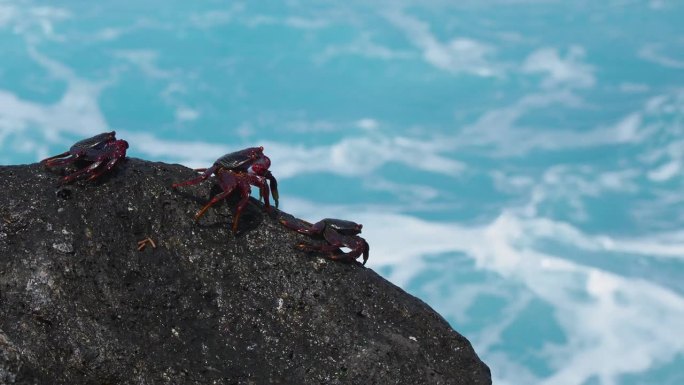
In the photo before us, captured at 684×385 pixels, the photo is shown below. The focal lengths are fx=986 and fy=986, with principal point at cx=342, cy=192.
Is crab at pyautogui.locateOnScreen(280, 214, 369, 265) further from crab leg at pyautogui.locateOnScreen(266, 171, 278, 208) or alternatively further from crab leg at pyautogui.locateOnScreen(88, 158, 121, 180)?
crab leg at pyautogui.locateOnScreen(88, 158, 121, 180)

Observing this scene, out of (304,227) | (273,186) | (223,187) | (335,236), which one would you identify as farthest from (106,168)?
(335,236)

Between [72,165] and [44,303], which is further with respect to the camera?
[72,165]

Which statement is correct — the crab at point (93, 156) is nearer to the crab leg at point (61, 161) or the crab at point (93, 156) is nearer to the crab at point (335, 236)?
the crab leg at point (61, 161)

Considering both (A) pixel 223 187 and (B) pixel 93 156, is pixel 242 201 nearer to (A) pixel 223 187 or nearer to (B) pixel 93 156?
(A) pixel 223 187

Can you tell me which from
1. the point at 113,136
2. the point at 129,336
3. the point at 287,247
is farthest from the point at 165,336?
the point at 113,136

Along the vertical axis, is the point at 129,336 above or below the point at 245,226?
below

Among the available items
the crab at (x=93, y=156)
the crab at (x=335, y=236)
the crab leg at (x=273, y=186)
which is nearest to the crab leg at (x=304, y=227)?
the crab at (x=335, y=236)

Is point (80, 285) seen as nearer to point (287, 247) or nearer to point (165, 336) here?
point (165, 336)
